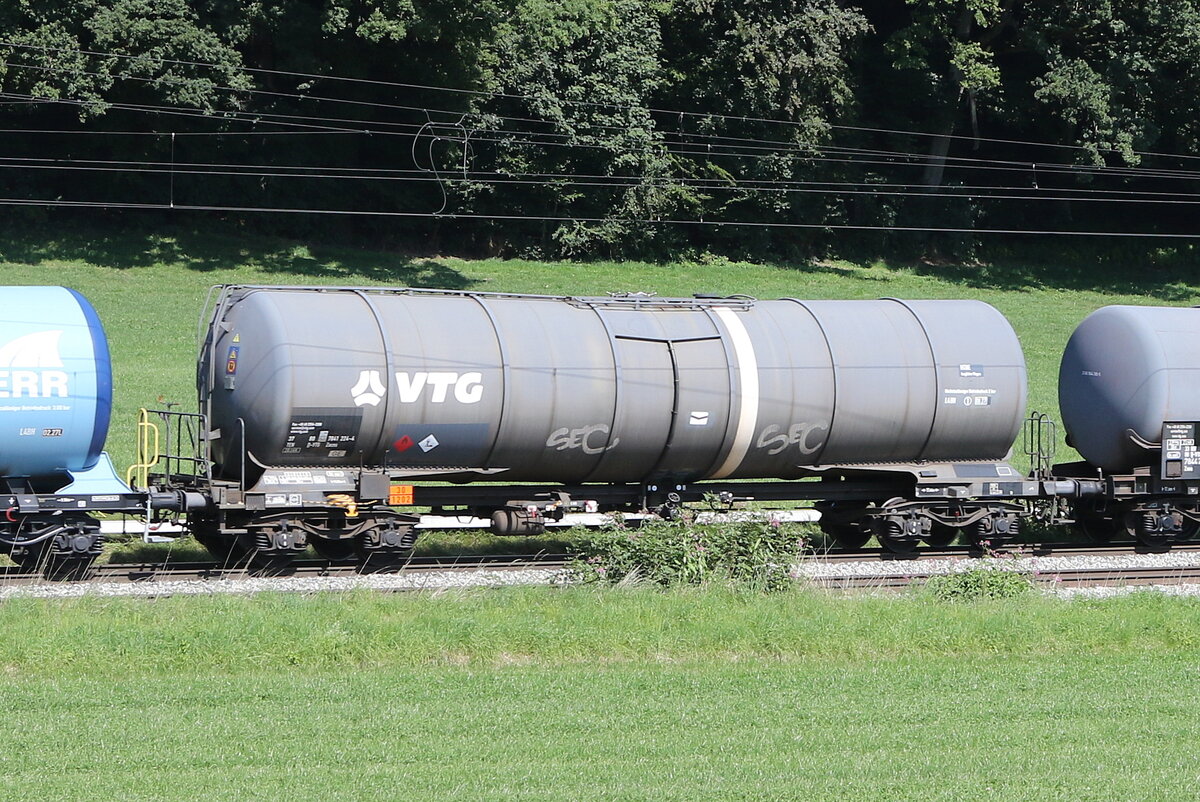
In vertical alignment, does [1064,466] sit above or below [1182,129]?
below

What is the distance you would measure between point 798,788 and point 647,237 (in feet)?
154

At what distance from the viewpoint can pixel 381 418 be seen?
56.5 ft

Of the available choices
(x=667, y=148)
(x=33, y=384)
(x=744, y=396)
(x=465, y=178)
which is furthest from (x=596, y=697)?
(x=667, y=148)

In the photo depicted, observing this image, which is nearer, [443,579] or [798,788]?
[798,788]

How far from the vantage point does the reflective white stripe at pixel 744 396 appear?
739 inches

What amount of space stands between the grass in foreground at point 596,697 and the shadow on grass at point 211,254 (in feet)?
111

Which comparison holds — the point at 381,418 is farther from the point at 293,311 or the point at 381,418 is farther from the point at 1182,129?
the point at 1182,129

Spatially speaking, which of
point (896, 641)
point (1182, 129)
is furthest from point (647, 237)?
point (896, 641)

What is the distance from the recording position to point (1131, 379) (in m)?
20.5

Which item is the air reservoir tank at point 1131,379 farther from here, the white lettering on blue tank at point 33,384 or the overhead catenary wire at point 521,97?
the overhead catenary wire at point 521,97

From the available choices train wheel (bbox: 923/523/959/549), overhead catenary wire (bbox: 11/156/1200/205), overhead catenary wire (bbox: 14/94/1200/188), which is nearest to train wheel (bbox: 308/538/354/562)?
train wheel (bbox: 923/523/959/549)

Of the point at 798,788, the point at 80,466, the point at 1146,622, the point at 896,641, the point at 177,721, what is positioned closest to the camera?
the point at 798,788

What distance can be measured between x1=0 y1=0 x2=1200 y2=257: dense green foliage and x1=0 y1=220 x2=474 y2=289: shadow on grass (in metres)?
1.64

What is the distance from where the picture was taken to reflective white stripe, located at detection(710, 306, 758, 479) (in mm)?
18781
